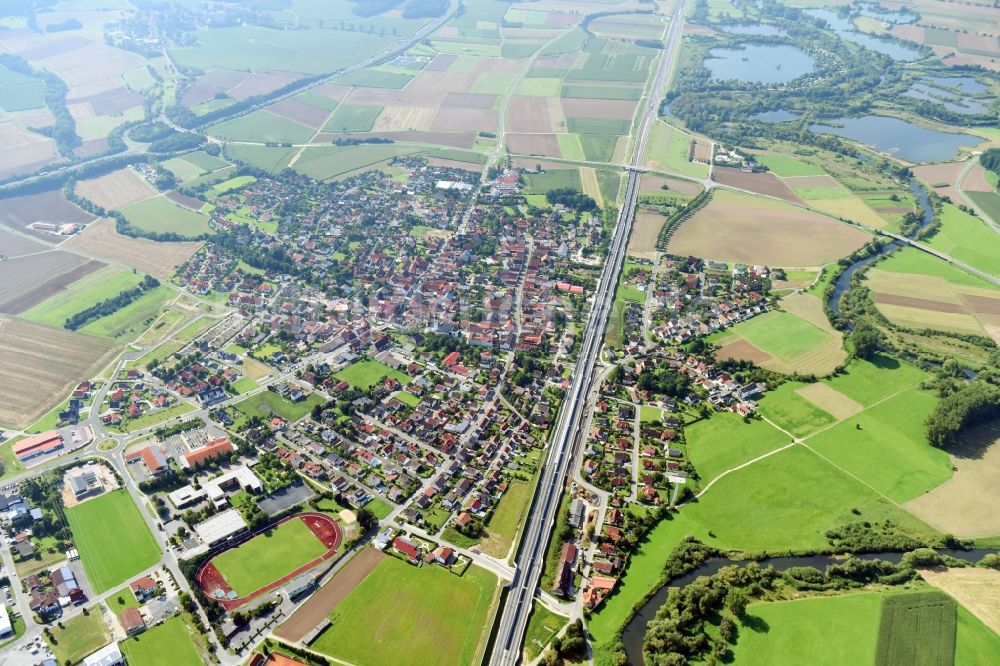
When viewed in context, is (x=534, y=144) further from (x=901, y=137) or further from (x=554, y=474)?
(x=554, y=474)

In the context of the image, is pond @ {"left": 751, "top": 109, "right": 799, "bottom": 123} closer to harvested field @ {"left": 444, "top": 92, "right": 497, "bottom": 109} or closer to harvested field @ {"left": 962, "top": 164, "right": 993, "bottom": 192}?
harvested field @ {"left": 962, "top": 164, "right": 993, "bottom": 192}

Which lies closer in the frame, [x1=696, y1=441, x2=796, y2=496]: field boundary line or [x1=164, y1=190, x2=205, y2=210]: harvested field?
[x1=696, y1=441, x2=796, y2=496]: field boundary line

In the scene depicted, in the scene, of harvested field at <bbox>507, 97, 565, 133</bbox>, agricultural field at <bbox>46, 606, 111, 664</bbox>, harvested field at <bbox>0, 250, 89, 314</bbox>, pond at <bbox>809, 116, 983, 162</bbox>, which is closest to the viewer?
agricultural field at <bbox>46, 606, 111, 664</bbox>

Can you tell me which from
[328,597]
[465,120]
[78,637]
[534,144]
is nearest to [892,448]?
[328,597]

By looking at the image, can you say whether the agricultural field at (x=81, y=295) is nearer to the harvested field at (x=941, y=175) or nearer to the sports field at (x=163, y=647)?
the sports field at (x=163, y=647)

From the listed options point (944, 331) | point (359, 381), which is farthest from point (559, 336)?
point (944, 331)

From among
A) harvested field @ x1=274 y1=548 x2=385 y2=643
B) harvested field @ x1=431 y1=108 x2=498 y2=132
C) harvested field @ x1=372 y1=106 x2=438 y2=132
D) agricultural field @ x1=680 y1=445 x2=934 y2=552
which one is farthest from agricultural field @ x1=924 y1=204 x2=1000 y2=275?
harvested field @ x1=372 y1=106 x2=438 y2=132

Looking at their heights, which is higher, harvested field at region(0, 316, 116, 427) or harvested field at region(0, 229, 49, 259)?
harvested field at region(0, 229, 49, 259)

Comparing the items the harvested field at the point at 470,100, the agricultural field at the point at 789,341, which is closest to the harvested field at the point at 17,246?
the harvested field at the point at 470,100
